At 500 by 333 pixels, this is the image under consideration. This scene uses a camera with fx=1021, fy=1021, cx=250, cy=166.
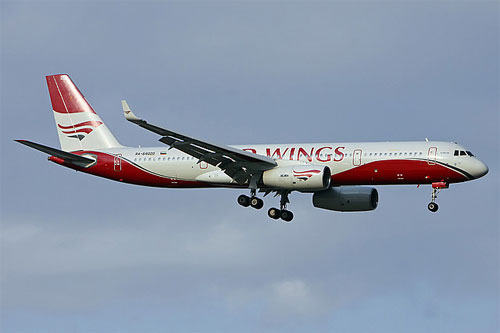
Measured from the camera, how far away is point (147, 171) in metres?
68.9

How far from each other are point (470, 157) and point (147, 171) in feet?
70.0

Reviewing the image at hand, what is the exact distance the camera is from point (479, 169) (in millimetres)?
63281

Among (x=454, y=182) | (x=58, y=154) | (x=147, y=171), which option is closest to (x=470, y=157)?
(x=454, y=182)

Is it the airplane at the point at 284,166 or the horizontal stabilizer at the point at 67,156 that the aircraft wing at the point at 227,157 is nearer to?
the airplane at the point at 284,166

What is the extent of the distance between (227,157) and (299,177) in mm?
4778

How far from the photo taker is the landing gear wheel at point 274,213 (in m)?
A: 68.7

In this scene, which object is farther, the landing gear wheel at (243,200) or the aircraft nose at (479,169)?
the landing gear wheel at (243,200)

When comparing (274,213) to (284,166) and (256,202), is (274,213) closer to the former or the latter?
(256,202)

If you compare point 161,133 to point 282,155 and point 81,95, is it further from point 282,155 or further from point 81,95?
point 81,95

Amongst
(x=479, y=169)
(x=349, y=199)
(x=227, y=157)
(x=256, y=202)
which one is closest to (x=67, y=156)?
(x=227, y=157)

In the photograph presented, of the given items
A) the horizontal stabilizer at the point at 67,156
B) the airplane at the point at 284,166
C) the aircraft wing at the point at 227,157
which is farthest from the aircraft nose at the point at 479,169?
the horizontal stabilizer at the point at 67,156

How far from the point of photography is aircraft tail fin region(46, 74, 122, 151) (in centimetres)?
7281

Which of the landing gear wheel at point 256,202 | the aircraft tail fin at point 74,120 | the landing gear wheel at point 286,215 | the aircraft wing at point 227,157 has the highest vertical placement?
the aircraft tail fin at point 74,120

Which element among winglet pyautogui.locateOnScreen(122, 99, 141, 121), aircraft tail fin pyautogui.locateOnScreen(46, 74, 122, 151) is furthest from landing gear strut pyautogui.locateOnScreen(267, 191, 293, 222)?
winglet pyautogui.locateOnScreen(122, 99, 141, 121)
